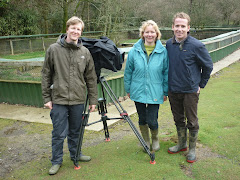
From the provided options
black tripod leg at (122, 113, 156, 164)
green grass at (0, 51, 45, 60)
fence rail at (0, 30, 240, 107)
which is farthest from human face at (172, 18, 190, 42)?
green grass at (0, 51, 45, 60)

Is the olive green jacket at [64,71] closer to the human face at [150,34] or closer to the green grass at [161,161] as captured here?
the human face at [150,34]

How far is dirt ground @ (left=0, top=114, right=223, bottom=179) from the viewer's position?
3.88 meters

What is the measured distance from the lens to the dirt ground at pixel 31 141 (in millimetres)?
3883

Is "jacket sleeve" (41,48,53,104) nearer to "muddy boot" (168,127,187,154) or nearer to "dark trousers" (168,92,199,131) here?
"dark trousers" (168,92,199,131)

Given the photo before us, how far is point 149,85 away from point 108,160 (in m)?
1.22

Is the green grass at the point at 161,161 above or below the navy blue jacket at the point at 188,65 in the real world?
below

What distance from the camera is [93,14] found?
95.3ft

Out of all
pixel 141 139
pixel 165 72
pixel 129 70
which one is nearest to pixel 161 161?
pixel 141 139

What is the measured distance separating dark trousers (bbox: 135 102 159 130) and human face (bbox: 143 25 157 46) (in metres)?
0.87

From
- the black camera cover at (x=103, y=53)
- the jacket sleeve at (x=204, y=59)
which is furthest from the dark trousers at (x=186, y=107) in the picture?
the black camera cover at (x=103, y=53)

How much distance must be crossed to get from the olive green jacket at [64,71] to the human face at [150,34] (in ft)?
2.63

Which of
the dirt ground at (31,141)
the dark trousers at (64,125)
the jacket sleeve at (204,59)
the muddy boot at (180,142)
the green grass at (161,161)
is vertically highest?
the jacket sleeve at (204,59)

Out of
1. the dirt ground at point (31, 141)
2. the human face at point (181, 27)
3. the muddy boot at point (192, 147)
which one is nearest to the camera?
the human face at point (181, 27)

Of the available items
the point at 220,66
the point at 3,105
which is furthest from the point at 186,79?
the point at 220,66
